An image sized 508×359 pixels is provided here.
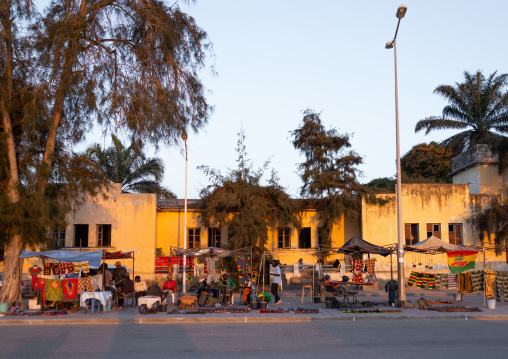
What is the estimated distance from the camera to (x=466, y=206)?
32938 mm

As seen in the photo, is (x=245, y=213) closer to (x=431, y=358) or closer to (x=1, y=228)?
(x=1, y=228)

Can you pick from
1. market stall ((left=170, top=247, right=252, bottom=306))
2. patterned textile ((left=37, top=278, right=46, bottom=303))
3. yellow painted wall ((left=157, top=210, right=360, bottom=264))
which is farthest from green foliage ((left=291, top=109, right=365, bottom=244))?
patterned textile ((left=37, top=278, right=46, bottom=303))

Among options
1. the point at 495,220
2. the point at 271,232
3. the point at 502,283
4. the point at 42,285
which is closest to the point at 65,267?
the point at 42,285

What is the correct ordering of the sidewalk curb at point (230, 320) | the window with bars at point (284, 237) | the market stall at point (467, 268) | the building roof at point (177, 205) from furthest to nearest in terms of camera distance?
the window with bars at point (284, 237) → the building roof at point (177, 205) → the market stall at point (467, 268) → the sidewalk curb at point (230, 320)

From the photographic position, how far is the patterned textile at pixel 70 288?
1948 cm

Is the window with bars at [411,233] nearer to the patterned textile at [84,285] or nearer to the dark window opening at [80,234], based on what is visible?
the dark window opening at [80,234]

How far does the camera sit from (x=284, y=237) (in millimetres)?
34969

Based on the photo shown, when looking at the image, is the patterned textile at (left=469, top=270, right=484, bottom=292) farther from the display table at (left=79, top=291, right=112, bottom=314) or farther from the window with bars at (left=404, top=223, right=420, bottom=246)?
the display table at (left=79, top=291, right=112, bottom=314)

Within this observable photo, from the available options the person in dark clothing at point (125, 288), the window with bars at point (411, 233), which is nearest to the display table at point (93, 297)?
the person in dark clothing at point (125, 288)

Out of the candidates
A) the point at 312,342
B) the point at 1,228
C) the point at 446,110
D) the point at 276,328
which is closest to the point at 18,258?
the point at 1,228

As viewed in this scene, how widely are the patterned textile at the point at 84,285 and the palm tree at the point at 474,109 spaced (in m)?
26.8

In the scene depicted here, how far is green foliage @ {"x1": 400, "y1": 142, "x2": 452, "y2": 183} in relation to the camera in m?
52.8

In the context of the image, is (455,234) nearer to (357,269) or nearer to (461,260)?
(357,269)

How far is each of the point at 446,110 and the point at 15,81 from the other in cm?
3016
